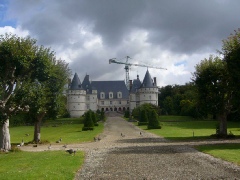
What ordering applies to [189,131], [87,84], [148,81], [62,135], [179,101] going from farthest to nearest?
[87,84]
[148,81]
[179,101]
[189,131]
[62,135]

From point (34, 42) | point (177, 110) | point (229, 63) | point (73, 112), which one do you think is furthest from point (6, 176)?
point (73, 112)

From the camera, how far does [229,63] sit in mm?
19984

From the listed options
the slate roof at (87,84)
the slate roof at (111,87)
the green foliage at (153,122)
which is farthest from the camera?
the slate roof at (111,87)

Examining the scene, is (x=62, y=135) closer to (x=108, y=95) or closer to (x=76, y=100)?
(x=76, y=100)

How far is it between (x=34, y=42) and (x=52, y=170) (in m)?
11.7

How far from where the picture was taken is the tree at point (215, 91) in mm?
25141

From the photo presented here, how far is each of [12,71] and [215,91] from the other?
1601cm

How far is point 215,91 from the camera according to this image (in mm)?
25438

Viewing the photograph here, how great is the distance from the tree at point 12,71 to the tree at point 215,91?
538 inches

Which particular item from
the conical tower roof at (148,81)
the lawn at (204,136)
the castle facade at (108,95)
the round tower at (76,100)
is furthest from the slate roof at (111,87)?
the lawn at (204,136)

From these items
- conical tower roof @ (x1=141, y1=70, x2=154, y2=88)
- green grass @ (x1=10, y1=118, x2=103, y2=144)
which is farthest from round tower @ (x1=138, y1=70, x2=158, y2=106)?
green grass @ (x1=10, y1=118, x2=103, y2=144)

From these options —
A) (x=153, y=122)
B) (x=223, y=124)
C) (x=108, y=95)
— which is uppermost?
(x=108, y=95)

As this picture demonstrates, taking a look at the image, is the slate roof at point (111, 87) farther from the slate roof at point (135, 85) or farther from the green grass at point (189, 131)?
the green grass at point (189, 131)

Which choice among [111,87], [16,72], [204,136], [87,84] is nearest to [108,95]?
[111,87]
